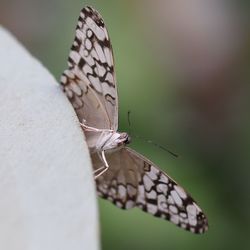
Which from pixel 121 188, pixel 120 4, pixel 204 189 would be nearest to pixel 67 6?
pixel 120 4

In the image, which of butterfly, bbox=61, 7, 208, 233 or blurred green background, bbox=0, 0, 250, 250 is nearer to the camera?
butterfly, bbox=61, 7, 208, 233

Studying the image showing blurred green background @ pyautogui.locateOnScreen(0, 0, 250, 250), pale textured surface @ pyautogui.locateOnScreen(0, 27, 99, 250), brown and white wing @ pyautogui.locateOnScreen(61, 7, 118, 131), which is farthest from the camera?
blurred green background @ pyautogui.locateOnScreen(0, 0, 250, 250)

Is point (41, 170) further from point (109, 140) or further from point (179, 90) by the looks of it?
point (179, 90)

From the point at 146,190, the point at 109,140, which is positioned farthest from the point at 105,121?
the point at 146,190

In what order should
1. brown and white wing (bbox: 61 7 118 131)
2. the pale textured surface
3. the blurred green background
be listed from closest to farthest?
the pale textured surface, brown and white wing (bbox: 61 7 118 131), the blurred green background

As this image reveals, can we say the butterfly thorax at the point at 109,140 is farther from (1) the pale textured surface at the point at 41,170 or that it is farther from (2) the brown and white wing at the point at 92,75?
(1) the pale textured surface at the point at 41,170

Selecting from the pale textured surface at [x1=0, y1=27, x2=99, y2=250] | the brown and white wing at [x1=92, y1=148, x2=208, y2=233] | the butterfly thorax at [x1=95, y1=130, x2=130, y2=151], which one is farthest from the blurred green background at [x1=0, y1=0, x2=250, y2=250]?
the pale textured surface at [x1=0, y1=27, x2=99, y2=250]

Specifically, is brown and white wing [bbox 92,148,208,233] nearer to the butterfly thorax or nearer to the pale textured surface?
the butterfly thorax

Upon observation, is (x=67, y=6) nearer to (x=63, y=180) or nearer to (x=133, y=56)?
(x=133, y=56)

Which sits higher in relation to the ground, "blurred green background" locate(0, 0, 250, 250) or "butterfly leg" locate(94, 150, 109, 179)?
"butterfly leg" locate(94, 150, 109, 179)
